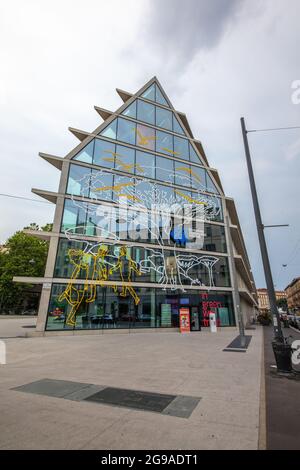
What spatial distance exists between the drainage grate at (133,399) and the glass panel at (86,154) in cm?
2067

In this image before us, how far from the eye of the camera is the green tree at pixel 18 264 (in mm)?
42719

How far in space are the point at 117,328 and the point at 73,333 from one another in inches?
A: 146

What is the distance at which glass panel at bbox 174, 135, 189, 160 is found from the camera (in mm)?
28188

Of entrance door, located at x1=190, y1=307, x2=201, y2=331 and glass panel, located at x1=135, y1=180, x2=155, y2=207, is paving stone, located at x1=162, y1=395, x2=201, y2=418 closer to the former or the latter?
entrance door, located at x1=190, y1=307, x2=201, y2=331

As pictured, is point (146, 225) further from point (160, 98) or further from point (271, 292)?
point (160, 98)

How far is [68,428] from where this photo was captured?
12.6 ft

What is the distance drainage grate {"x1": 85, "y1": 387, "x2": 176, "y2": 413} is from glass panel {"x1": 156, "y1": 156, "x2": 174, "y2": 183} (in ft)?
73.7

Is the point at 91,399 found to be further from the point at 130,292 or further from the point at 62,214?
the point at 62,214

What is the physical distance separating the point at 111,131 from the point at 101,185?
6641 millimetres

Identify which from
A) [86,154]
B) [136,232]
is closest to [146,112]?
[86,154]

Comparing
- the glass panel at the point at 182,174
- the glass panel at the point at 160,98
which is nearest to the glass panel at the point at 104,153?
the glass panel at the point at 182,174

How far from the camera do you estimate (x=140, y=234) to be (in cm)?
2253

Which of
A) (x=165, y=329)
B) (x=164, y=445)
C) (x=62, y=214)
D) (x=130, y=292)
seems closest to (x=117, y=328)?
(x=130, y=292)

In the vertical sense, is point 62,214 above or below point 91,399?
above
